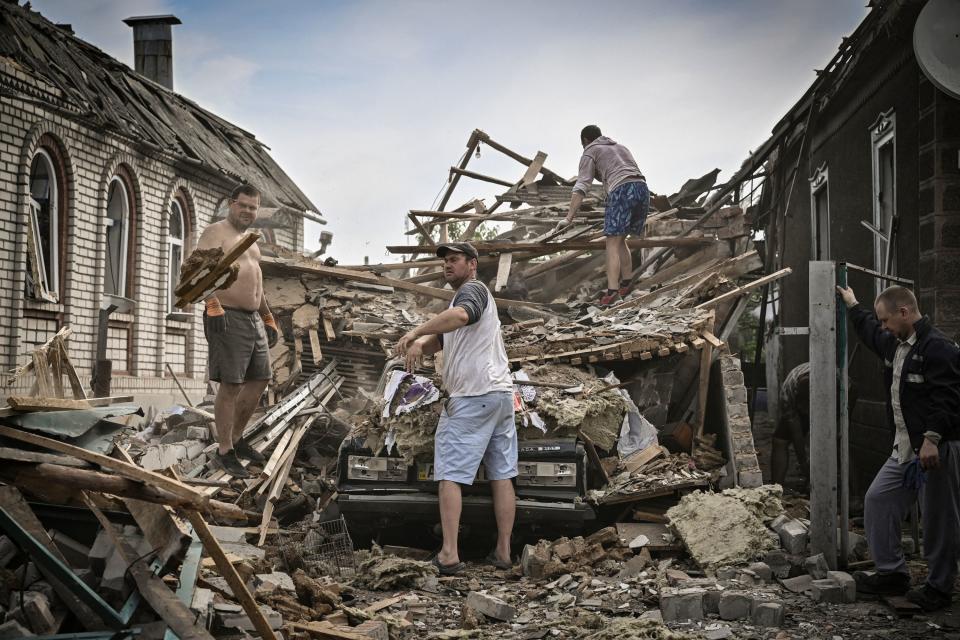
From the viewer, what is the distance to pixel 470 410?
6406 millimetres

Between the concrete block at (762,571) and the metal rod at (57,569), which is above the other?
the metal rod at (57,569)

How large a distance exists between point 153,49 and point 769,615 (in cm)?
2050

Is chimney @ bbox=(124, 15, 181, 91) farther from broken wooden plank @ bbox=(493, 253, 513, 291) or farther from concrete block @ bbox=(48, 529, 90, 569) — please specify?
concrete block @ bbox=(48, 529, 90, 569)

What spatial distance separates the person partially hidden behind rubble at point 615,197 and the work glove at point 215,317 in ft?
14.7

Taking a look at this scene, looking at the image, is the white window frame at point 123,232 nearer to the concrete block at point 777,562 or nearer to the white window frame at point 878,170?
the white window frame at point 878,170

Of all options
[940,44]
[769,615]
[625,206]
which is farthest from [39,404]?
[625,206]

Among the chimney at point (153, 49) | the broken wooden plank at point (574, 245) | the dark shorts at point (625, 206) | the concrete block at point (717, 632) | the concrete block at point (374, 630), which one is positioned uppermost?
the chimney at point (153, 49)

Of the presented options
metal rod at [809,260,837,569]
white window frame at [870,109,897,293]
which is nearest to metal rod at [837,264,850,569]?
metal rod at [809,260,837,569]

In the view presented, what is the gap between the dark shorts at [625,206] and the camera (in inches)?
400

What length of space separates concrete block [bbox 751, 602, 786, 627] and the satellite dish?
3.98 m

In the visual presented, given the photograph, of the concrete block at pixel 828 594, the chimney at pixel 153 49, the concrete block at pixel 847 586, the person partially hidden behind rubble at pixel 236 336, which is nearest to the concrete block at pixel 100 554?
the person partially hidden behind rubble at pixel 236 336

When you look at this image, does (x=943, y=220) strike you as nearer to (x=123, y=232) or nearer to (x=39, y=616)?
(x=39, y=616)

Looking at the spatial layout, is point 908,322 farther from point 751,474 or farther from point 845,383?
point 751,474

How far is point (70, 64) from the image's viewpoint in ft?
46.2
